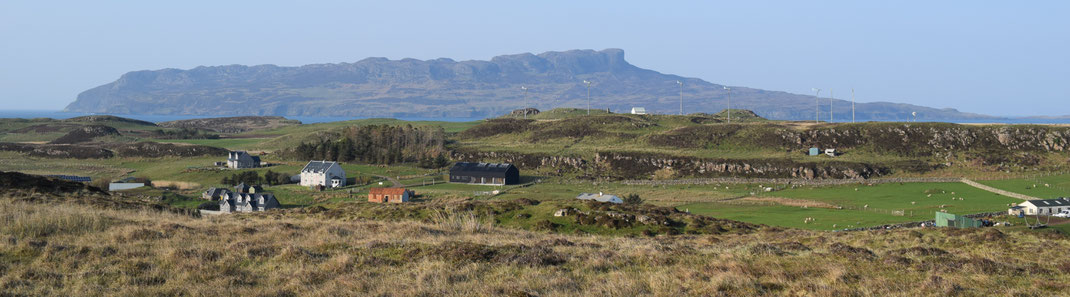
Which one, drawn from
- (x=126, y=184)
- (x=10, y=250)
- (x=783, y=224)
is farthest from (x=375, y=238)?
(x=126, y=184)

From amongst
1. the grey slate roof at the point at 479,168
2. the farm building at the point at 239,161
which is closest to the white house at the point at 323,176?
the grey slate roof at the point at 479,168

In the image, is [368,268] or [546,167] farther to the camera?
[546,167]

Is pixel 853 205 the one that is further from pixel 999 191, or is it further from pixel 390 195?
pixel 390 195

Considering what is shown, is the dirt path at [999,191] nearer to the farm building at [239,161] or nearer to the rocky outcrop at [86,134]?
the farm building at [239,161]

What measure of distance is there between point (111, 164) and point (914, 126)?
12773 cm

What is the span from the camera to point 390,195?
238 ft

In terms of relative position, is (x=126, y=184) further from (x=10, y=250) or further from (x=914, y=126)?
(x=914, y=126)

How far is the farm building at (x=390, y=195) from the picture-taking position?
236ft

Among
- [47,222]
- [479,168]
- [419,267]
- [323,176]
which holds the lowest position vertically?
[323,176]

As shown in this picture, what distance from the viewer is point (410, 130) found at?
133125 millimetres

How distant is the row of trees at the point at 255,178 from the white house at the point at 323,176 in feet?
15.7

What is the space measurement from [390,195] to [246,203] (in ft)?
44.6

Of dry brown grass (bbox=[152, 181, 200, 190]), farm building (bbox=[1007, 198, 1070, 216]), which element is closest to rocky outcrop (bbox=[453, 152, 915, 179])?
farm building (bbox=[1007, 198, 1070, 216])

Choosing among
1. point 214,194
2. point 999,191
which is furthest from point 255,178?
point 999,191
